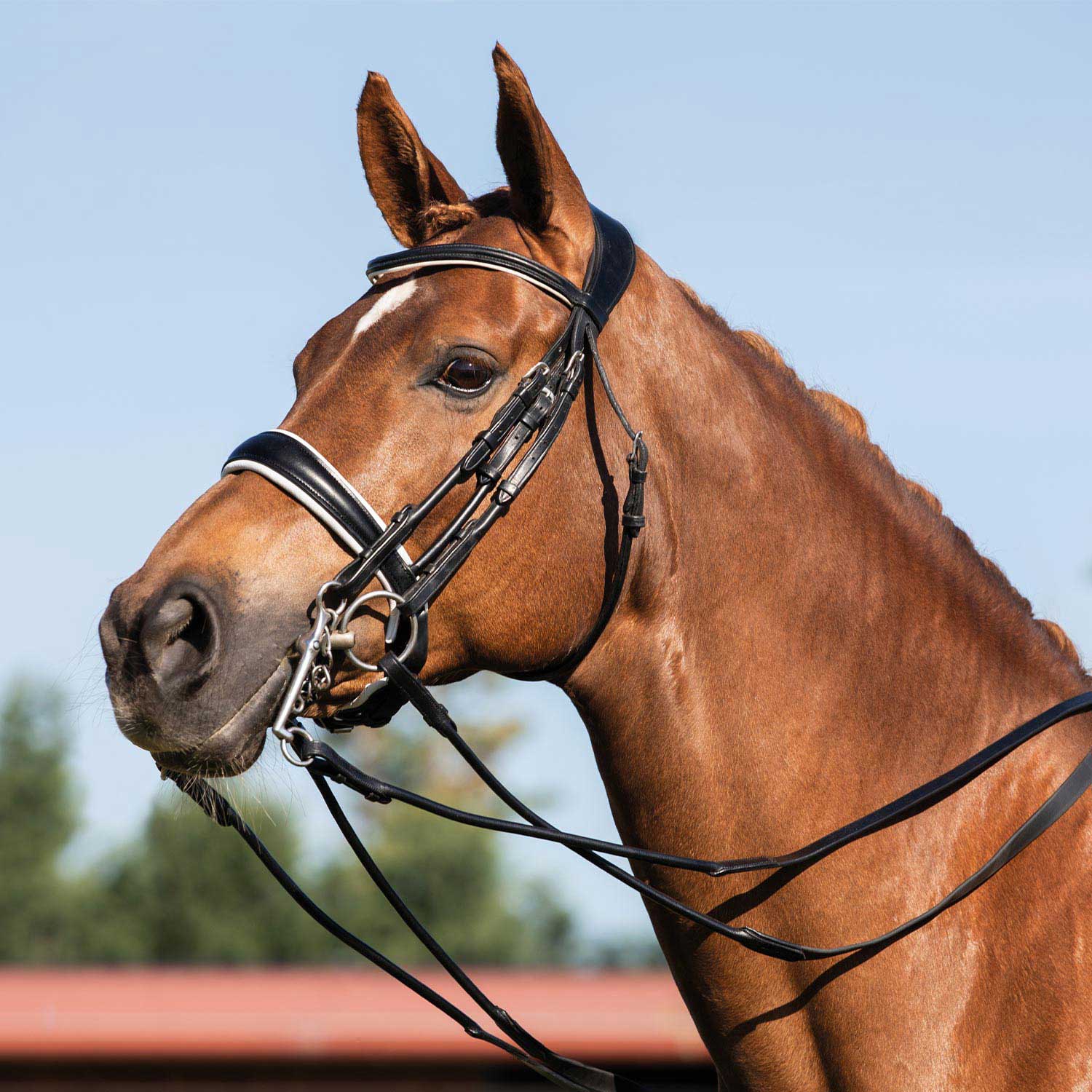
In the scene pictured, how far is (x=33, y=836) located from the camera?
34531 mm

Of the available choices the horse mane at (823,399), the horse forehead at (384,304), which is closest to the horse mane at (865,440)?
the horse mane at (823,399)

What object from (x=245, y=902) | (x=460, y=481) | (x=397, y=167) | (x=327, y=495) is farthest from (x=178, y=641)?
(x=245, y=902)

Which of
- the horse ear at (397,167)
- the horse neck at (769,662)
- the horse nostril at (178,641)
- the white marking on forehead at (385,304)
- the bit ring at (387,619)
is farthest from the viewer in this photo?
the horse ear at (397,167)

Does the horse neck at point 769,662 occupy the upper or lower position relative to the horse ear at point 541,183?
lower

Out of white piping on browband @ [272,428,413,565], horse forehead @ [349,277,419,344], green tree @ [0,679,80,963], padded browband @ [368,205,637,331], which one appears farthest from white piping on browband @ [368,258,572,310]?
green tree @ [0,679,80,963]

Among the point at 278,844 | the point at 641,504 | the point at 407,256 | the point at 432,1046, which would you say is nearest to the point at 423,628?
the point at 641,504

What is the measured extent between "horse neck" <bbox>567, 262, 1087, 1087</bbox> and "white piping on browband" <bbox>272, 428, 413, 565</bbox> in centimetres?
61

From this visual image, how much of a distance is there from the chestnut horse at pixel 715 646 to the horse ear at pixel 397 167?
218mm

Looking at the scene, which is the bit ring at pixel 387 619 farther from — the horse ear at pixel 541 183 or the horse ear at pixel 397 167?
the horse ear at pixel 397 167

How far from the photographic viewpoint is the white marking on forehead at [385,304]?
3.31 metres

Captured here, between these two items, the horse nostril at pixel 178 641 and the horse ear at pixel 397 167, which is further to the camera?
the horse ear at pixel 397 167

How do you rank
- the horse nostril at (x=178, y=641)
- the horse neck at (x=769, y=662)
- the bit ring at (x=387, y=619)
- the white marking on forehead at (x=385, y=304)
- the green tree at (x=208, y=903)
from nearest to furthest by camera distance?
the horse nostril at (x=178, y=641)
the bit ring at (x=387, y=619)
the horse neck at (x=769, y=662)
the white marking on forehead at (x=385, y=304)
the green tree at (x=208, y=903)

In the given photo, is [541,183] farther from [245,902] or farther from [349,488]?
[245,902]

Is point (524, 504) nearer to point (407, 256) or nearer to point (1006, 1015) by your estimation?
point (407, 256)
